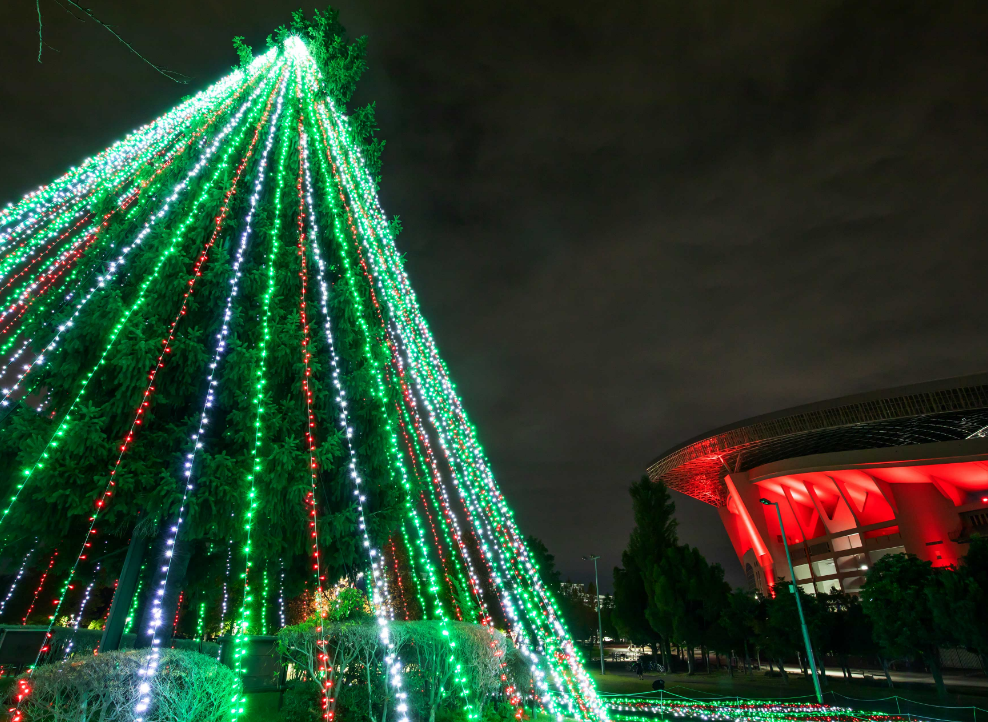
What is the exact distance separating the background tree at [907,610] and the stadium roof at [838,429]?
670 inches

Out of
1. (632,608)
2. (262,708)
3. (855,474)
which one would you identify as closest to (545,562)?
(632,608)

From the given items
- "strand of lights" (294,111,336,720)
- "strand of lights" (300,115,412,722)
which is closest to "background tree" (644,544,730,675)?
"strand of lights" (300,115,412,722)

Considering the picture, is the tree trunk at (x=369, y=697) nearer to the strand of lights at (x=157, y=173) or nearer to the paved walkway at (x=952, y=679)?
the strand of lights at (x=157, y=173)

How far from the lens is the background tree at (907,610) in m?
18.8

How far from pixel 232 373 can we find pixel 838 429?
41.3 m

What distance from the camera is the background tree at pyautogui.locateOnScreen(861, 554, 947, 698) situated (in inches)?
739

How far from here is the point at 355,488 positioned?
10.6 meters

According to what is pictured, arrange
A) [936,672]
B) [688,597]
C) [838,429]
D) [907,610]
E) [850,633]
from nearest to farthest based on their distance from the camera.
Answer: [936,672] → [907,610] → [850,633] → [688,597] → [838,429]

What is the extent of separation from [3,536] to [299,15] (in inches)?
545

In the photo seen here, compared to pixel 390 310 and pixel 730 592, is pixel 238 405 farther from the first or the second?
pixel 730 592

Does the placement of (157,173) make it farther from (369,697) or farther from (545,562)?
(545,562)

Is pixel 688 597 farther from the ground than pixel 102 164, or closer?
closer

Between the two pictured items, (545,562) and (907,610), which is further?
(545,562)

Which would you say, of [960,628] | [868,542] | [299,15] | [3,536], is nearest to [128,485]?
[3,536]
